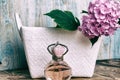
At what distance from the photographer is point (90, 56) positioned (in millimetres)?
1142

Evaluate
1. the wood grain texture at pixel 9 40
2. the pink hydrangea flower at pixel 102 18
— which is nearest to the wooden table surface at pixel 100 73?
the wood grain texture at pixel 9 40

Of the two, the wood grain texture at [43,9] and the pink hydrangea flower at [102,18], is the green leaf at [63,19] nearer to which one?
the pink hydrangea flower at [102,18]

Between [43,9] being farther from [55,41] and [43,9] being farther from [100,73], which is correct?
[100,73]

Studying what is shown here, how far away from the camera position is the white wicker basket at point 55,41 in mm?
1092

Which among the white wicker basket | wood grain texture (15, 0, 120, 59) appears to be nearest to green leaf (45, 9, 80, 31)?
the white wicker basket

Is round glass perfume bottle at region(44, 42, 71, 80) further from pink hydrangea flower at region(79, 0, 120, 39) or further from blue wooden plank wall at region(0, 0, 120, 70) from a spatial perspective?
blue wooden plank wall at region(0, 0, 120, 70)

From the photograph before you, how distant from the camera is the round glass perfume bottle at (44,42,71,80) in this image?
3.45ft

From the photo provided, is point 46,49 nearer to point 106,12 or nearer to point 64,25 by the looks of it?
point 64,25

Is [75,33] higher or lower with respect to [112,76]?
higher

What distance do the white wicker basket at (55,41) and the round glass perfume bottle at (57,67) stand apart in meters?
0.05

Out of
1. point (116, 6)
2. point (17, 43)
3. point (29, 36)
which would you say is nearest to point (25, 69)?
point (17, 43)

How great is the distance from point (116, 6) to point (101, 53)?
0.41 m

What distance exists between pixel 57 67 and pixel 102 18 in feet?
0.76

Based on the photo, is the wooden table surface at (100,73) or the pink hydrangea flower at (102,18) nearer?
the pink hydrangea flower at (102,18)
